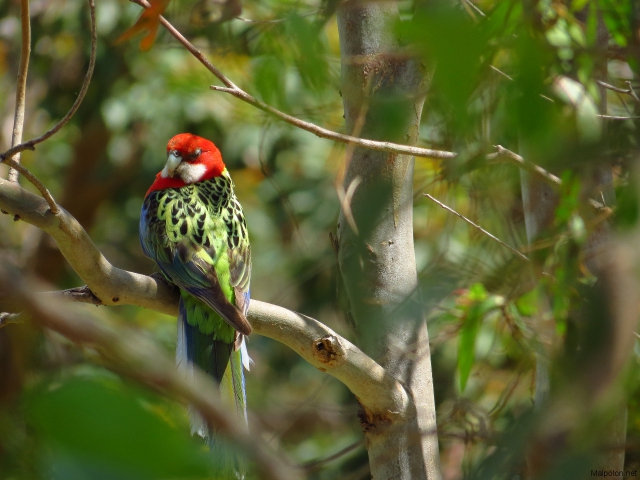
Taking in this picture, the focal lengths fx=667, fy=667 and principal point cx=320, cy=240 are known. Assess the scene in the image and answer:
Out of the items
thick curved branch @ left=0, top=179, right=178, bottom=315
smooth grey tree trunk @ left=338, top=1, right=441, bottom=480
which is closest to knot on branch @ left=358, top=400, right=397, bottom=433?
smooth grey tree trunk @ left=338, top=1, right=441, bottom=480

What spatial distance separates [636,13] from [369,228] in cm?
69

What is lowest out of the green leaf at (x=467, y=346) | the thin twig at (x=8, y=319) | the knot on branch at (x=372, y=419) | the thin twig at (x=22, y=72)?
the knot on branch at (x=372, y=419)

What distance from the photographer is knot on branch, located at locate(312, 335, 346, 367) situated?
2033mm

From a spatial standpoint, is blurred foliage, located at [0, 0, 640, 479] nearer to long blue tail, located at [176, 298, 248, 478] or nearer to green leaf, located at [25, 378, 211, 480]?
green leaf, located at [25, 378, 211, 480]

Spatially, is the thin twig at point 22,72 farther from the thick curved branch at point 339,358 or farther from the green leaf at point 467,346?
the green leaf at point 467,346

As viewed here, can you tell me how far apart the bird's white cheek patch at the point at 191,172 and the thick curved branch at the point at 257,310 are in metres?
1.29

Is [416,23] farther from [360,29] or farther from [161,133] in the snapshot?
[161,133]

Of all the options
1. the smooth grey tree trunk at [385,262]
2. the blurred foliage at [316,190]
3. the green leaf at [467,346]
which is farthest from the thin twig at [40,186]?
the green leaf at [467,346]

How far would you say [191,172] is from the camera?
3.50 m

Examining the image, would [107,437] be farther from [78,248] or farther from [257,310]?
[257,310]

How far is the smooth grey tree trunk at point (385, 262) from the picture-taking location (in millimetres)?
2096

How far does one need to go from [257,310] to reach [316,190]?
325 cm

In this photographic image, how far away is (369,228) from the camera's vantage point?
1541 mm

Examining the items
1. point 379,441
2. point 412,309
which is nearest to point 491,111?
point 412,309
